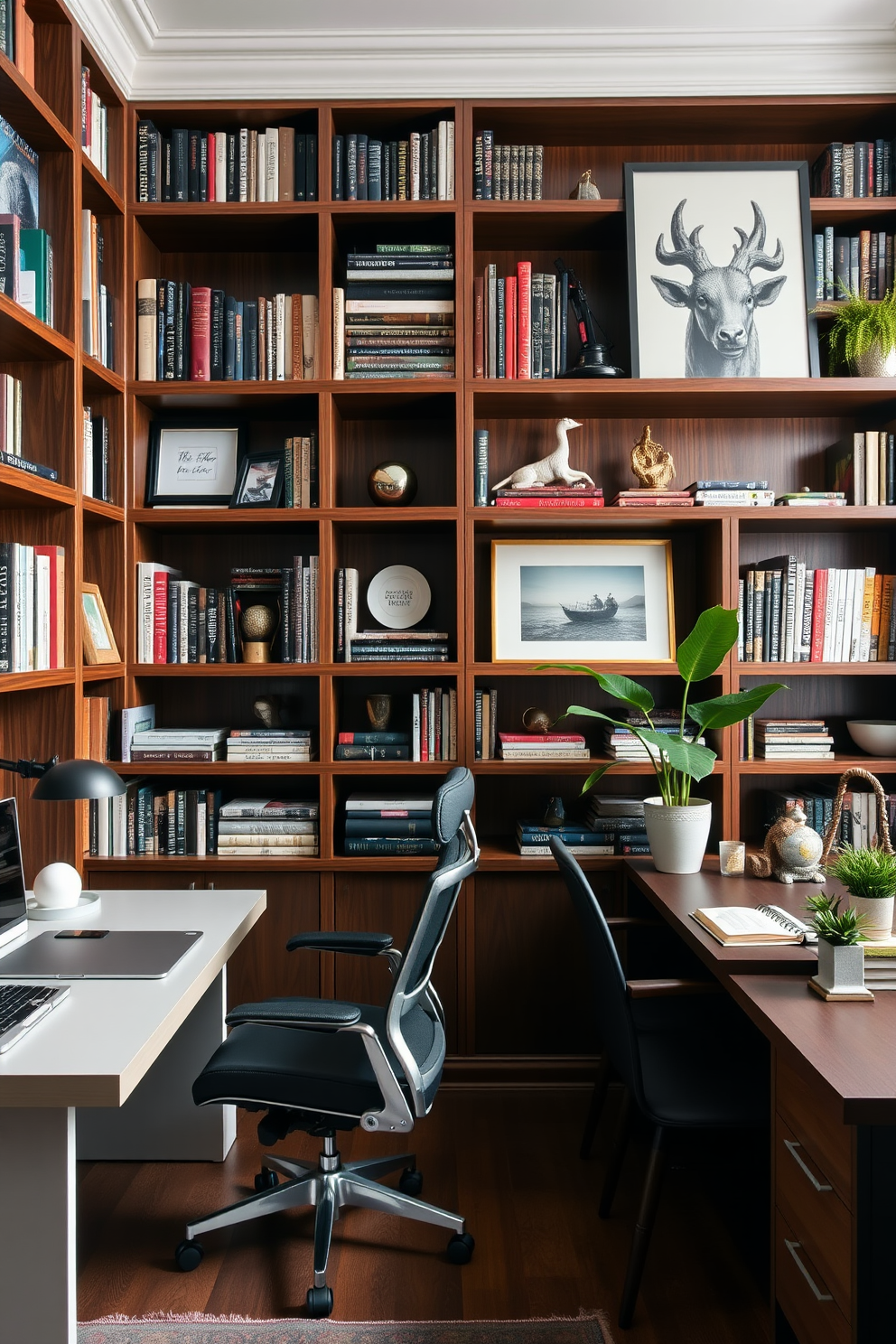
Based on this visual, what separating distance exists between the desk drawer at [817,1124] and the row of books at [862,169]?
2.51m

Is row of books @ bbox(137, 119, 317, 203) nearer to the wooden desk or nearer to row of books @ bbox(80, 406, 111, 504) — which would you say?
row of books @ bbox(80, 406, 111, 504)

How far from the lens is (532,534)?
303 cm

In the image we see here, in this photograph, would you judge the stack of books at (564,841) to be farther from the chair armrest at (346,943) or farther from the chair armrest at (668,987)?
the chair armrest at (668,987)

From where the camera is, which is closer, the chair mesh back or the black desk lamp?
the chair mesh back

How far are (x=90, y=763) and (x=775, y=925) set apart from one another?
152 cm

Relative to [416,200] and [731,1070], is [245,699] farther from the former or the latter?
[731,1070]

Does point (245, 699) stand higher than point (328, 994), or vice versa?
point (245, 699)

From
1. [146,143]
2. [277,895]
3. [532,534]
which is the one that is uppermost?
[146,143]

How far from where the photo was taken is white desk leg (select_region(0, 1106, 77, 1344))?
1427 mm

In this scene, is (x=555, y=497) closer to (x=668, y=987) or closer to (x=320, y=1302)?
(x=668, y=987)

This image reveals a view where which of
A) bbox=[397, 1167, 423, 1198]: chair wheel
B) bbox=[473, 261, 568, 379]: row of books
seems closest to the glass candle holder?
bbox=[397, 1167, 423, 1198]: chair wheel

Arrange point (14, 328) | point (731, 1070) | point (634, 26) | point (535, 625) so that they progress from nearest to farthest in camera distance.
→ point (731, 1070)
point (14, 328)
point (634, 26)
point (535, 625)

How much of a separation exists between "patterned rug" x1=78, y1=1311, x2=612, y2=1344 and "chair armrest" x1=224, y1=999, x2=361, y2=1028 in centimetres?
59

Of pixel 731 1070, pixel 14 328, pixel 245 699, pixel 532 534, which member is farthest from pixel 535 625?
pixel 14 328
